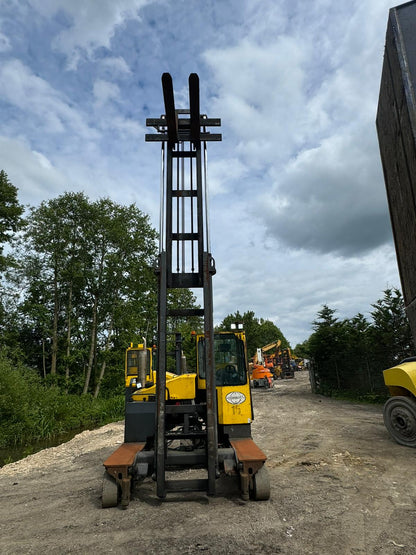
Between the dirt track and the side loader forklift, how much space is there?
334mm

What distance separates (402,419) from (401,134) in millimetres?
6121

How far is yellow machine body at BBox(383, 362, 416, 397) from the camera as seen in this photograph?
762cm

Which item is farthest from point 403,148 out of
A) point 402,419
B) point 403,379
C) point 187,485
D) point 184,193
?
point 402,419

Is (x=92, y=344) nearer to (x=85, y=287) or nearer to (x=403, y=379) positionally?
(x=85, y=287)

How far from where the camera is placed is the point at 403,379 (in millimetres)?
7789

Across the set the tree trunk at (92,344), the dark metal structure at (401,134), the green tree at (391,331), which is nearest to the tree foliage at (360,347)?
the green tree at (391,331)

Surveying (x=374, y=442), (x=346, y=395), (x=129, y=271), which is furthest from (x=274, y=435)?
(x=129, y=271)

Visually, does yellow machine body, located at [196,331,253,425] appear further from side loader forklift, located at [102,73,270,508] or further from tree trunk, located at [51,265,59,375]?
tree trunk, located at [51,265,59,375]

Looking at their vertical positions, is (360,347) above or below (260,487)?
above

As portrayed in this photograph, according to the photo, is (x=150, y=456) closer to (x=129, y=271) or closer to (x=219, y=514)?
(x=219, y=514)

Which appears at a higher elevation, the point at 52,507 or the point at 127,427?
the point at 127,427

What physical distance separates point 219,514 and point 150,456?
120 centimetres

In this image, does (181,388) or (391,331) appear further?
(391,331)

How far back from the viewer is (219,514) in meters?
4.34
